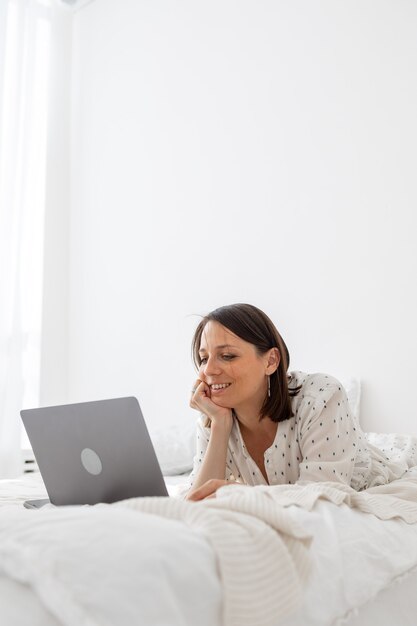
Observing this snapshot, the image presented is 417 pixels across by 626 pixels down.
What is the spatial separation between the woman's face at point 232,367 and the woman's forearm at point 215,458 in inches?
2.8

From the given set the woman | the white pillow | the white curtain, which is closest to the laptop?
the woman

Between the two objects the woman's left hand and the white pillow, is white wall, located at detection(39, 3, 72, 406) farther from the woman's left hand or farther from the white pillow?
the woman's left hand

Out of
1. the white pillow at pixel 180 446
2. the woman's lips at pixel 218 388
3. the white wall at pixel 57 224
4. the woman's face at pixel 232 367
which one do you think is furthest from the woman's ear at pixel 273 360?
the white wall at pixel 57 224

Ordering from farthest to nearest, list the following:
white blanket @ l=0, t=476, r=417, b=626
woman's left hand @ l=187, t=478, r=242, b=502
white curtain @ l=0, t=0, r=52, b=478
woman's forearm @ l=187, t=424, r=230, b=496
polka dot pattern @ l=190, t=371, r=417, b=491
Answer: white curtain @ l=0, t=0, r=52, b=478 < woman's forearm @ l=187, t=424, r=230, b=496 < polka dot pattern @ l=190, t=371, r=417, b=491 < woman's left hand @ l=187, t=478, r=242, b=502 < white blanket @ l=0, t=476, r=417, b=626

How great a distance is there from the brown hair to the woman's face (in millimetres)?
15

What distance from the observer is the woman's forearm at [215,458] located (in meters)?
1.66

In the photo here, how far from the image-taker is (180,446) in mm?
2594

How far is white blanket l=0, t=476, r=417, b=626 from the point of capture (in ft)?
2.45

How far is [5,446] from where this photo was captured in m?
3.54

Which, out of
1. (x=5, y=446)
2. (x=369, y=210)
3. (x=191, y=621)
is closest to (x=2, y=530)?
(x=191, y=621)

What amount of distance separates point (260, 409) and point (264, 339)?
0.17 m

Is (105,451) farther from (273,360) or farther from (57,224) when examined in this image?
(57,224)

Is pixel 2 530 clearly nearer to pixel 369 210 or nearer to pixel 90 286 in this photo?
pixel 369 210

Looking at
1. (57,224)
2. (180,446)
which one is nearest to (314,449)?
(180,446)
